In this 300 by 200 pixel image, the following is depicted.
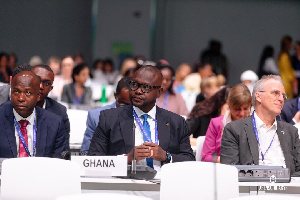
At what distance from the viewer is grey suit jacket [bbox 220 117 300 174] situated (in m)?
4.95

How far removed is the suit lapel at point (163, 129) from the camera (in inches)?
195

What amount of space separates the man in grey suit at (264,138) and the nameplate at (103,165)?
3.63 feet

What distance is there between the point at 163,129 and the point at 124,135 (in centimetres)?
30

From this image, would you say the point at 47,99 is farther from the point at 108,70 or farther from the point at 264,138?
the point at 108,70

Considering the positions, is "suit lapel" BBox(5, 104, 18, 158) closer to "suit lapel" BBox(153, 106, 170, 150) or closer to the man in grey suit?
"suit lapel" BBox(153, 106, 170, 150)

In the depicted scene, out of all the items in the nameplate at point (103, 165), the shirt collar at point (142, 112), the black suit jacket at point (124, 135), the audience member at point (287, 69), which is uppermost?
the audience member at point (287, 69)

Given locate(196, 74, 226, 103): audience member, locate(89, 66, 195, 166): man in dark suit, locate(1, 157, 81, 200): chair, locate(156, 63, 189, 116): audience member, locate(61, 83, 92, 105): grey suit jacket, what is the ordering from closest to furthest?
locate(1, 157, 81, 200): chair → locate(89, 66, 195, 166): man in dark suit → locate(156, 63, 189, 116): audience member → locate(196, 74, 226, 103): audience member → locate(61, 83, 92, 105): grey suit jacket

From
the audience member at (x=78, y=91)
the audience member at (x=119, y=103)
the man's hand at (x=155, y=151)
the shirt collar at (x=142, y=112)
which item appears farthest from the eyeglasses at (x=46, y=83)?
the audience member at (x=78, y=91)

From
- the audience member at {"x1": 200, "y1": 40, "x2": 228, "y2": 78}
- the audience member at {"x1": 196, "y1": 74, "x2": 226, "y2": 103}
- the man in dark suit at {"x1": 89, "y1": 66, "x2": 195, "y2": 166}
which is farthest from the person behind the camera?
the audience member at {"x1": 200, "y1": 40, "x2": 228, "y2": 78}

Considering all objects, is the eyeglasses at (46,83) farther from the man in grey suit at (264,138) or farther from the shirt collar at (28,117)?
the man in grey suit at (264,138)

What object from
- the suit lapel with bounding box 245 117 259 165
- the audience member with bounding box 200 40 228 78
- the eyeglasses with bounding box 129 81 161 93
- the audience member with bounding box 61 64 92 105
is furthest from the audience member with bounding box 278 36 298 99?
the eyeglasses with bounding box 129 81 161 93

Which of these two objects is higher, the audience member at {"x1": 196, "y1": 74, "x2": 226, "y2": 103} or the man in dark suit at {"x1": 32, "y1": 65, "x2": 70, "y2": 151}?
the audience member at {"x1": 196, "y1": 74, "x2": 226, "y2": 103}

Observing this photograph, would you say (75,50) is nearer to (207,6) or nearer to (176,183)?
(207,6)

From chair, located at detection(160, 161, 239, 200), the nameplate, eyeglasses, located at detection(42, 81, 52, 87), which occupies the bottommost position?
chair, located at detection(160, 161, 239, 200)
